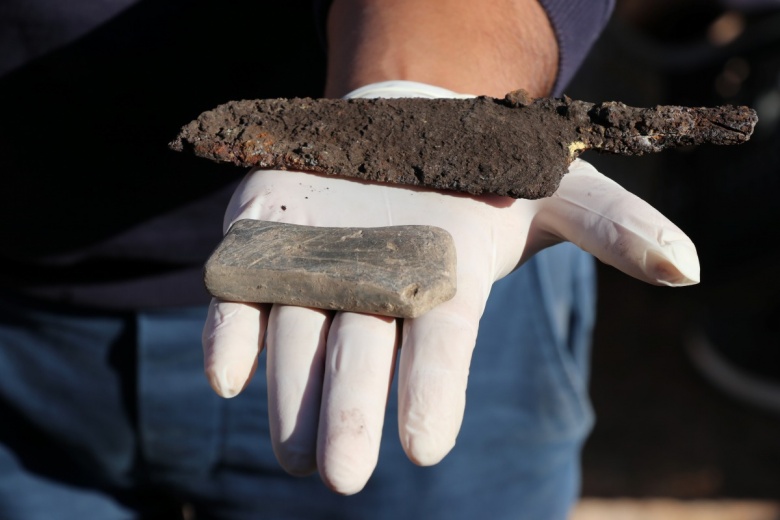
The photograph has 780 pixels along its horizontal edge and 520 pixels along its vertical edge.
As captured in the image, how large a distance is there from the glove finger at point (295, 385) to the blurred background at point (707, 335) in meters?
2.52

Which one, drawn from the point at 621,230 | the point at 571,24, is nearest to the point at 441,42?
the point at 571,24

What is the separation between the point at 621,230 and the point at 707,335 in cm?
295

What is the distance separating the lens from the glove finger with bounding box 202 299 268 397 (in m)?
1.22

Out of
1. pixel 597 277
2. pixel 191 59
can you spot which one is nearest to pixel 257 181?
pixel 191 59

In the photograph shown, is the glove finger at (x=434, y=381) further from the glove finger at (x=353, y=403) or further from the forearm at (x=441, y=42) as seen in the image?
the forearm at (x=441, y=42)

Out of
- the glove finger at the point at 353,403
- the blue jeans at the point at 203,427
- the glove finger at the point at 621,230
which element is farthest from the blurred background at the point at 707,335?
the glove finger at the point at 353,403

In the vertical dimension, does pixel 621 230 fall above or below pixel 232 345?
above

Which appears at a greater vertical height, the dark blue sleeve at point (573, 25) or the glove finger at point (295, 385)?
the dark blue sleeve at point (573, 25)

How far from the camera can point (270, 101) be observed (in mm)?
1647

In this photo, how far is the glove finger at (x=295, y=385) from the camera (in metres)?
1.20

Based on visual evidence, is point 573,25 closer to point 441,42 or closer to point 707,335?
point 441,42

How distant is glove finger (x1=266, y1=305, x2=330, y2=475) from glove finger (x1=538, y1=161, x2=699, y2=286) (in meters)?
0.52

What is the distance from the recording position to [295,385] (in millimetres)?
1228

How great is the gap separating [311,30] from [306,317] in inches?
34.9
